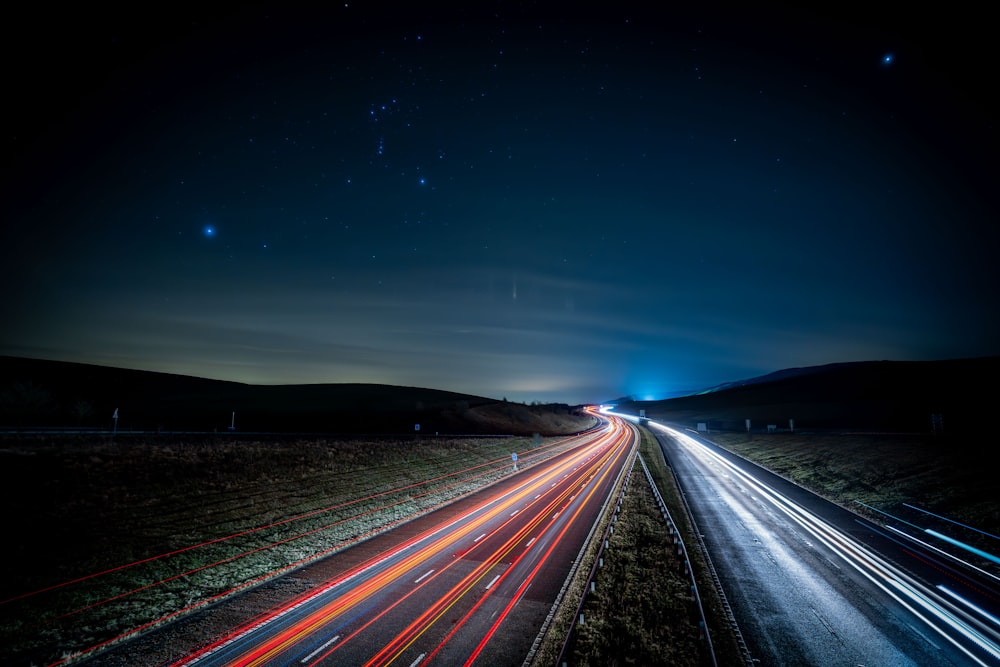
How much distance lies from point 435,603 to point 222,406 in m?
95.2

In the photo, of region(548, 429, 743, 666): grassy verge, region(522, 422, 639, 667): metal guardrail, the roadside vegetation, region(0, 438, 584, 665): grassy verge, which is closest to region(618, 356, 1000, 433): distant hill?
the roadside vegetation

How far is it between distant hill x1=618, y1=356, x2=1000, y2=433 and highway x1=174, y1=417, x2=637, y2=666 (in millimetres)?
54254

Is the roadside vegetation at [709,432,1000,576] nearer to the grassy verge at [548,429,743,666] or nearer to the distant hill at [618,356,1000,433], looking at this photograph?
the distant hill at [618,356,1000,433]

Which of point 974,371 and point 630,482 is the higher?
point 974,371

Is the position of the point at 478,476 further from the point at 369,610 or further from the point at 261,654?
the point at 261,654

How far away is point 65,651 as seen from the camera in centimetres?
1231

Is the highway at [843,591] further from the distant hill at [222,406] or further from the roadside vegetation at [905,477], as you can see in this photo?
the distant hill at [222,406]

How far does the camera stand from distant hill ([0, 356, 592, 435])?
59434 millimetres

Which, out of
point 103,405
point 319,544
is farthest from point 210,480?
point 103,405

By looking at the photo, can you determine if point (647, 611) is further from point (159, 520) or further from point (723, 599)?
point (159, 520)

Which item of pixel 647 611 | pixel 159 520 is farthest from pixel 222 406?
pixel 647 611

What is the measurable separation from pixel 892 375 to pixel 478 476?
559 feet

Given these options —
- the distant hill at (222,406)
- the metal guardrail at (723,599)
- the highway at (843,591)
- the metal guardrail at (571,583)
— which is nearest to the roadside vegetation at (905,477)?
the highway at (843,591)

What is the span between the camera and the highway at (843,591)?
1337 cm
